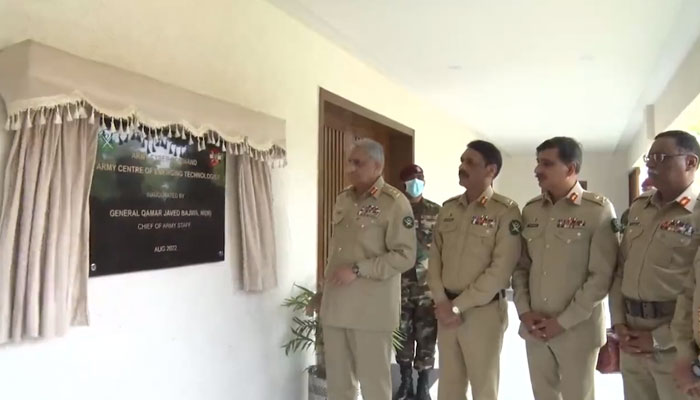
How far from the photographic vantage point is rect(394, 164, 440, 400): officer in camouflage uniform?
315 cm

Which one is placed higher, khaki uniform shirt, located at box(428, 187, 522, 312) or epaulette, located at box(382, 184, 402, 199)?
epaulette, located at box(382, 184, 402, 199)

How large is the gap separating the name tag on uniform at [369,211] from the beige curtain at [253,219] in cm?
64

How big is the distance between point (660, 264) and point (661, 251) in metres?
0.05

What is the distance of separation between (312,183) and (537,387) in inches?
75.1

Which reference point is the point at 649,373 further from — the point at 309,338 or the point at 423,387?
the point at 309,338

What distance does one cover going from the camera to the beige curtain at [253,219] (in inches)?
107

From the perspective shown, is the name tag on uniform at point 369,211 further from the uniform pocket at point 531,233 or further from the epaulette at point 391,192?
the uniform pocket at point 531,233

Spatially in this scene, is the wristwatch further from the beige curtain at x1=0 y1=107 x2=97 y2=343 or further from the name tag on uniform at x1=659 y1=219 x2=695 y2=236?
the beige curtain at x1=0 y1=107 x2=97 y2=343

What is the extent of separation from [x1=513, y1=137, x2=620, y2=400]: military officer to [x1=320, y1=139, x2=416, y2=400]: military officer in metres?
0.55

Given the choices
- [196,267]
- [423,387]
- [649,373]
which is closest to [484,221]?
[649,373]

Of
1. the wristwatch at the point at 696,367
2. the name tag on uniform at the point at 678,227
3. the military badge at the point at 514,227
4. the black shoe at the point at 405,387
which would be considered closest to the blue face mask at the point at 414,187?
the military badge at the point at 514,227

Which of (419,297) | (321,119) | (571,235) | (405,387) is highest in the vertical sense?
(321,119)

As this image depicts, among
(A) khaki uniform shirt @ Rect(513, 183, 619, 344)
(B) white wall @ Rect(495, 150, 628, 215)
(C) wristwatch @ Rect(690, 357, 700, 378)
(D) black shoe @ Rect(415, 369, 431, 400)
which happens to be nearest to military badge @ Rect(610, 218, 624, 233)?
(A) khaki uniform shirt @ Rect(513, 183, 619, 344)

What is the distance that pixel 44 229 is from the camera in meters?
1.77
